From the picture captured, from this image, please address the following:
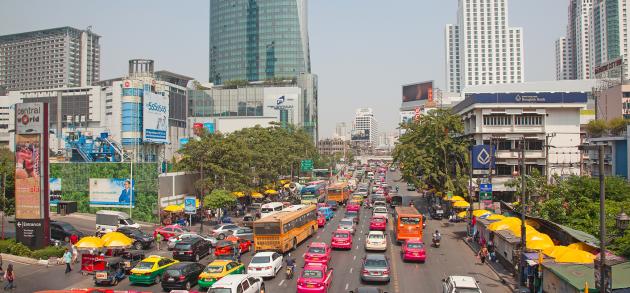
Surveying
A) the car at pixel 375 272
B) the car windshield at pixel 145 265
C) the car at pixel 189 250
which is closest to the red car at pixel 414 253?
the car at pixel 375 272

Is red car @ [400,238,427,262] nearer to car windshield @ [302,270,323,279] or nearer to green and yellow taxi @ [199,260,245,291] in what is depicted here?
car windshield @ [302,270,323,279]

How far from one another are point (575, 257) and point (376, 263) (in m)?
8.97

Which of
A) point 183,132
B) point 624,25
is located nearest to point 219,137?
point 183,132

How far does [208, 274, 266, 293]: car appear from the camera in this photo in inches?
782

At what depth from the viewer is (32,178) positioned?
36469mm

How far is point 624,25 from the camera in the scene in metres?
195

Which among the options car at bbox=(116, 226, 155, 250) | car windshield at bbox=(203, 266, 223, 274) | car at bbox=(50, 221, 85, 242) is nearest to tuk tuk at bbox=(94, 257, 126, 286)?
car windshield at bbox=(203, 266, 223, 274)

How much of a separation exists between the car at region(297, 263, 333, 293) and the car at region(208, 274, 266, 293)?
1.97 m

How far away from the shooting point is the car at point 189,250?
32.3 metres

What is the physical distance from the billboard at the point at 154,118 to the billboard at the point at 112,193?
3821cm

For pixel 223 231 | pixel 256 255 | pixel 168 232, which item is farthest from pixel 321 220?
pixel 256 255

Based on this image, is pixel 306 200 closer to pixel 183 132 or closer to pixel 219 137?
pixel 219 137

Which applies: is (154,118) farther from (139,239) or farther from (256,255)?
(256,255)

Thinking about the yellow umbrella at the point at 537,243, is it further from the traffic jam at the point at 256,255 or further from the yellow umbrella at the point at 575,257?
the traffic jam at the point at 256,255
